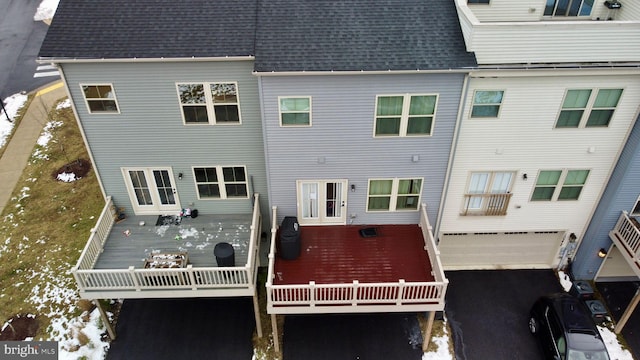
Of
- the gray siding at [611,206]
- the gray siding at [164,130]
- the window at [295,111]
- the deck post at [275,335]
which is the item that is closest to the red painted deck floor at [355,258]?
the deck post at [275,335]

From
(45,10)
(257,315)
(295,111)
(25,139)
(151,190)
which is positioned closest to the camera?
(295,111)

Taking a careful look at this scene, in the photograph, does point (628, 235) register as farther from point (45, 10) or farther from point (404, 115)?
point (45, 10)

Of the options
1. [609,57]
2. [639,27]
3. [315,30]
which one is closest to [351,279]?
[315,30]

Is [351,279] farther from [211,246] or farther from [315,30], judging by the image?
[315,30]

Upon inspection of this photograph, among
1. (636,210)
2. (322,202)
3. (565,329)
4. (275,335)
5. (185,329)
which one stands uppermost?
(322,202)

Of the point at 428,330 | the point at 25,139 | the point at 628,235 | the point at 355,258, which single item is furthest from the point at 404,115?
the point at 25,139

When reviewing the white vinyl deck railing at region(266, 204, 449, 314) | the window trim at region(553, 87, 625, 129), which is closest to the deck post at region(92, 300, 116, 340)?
the white vinyl deck railing at region(266, 204, 449, 314)

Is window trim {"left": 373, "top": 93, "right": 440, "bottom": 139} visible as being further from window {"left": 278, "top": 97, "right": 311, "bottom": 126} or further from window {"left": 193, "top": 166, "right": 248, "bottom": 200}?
window {"left": 193, "top": 166, "right": 248, "bottom": 200}

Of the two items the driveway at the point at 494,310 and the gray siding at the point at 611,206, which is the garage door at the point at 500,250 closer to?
the driveway at the point at 494,310
